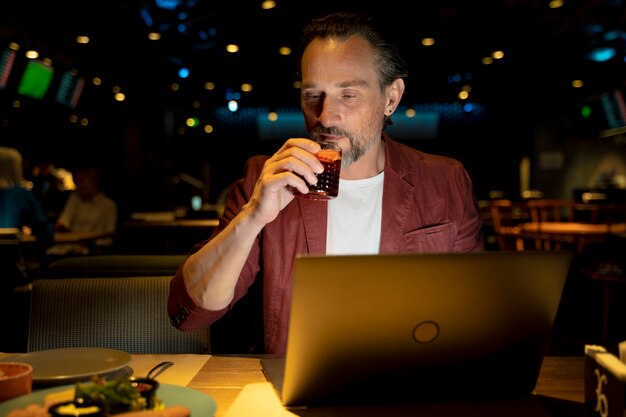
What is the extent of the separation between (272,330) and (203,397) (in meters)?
0.80

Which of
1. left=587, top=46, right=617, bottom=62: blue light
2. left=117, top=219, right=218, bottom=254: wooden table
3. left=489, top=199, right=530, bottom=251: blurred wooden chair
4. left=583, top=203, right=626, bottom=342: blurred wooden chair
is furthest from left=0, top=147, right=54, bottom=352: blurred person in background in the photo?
left=587, top=46, right=617, bottom=62: blue light

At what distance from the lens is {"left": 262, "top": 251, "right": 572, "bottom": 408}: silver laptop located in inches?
36.3

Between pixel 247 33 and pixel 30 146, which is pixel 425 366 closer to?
pixel 247 33

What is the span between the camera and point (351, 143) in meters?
1.79

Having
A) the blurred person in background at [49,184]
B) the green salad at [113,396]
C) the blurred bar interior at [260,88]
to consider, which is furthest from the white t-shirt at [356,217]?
the blurred person in background at [49,184]

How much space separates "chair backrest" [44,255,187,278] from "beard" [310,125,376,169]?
1.13m

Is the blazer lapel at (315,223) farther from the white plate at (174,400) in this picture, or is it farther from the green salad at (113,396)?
the green salad at (113,396)

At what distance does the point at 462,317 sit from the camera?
101 cm

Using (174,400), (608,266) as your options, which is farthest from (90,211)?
(174,400)

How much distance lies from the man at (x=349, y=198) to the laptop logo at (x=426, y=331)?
62 cm

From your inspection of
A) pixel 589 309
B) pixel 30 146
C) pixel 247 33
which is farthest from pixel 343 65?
pixel 30 146

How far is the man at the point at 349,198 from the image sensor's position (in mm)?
1726

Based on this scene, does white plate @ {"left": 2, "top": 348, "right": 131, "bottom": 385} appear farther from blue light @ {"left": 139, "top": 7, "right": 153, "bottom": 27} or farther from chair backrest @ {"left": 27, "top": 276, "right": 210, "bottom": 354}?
blue light @ {"left": 139, "top": 7, "right": 153, "bottom": 27}

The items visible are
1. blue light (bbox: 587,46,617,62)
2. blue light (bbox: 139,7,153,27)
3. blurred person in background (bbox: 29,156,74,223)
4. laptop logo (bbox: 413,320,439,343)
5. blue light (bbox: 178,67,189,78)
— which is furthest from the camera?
blue light (bbox: 178,67,189,78)
